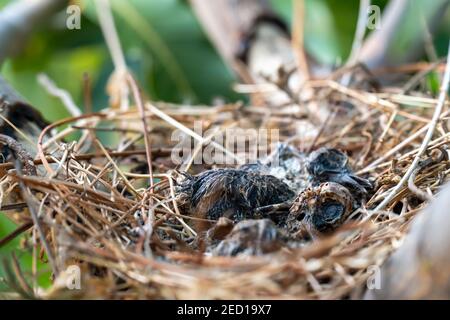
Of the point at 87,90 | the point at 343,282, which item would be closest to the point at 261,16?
the point at 87,90

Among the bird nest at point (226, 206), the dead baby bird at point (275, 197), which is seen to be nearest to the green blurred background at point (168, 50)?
the bird nest at point (226, 206)

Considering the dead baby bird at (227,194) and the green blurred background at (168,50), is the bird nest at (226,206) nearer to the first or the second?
the dead baby bird at (227,194)

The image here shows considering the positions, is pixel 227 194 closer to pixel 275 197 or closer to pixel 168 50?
pixel 275 197

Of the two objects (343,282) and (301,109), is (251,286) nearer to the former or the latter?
(343,282)

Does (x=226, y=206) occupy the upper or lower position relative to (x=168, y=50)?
lower

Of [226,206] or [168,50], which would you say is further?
[168,50]

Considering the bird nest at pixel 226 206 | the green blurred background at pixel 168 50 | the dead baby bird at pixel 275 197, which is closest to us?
the bird nest at pixel 226 206

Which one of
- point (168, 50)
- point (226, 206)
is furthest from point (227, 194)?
point (168, 50)

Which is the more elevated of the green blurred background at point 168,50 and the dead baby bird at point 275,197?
the green blurred background at point 168,50

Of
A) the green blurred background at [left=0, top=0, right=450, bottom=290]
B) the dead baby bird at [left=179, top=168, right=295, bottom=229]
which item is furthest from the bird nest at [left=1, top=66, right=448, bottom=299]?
the green blurred background at [left=0, top=0, right=450, bottom=290]

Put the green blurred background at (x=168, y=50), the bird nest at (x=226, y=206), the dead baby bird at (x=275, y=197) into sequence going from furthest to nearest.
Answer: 1. the green blurred background at (x=168, y=50)
2. the dead baby bird at (x=275, y=197)
3. the bird nest at (x=226, y=206)
